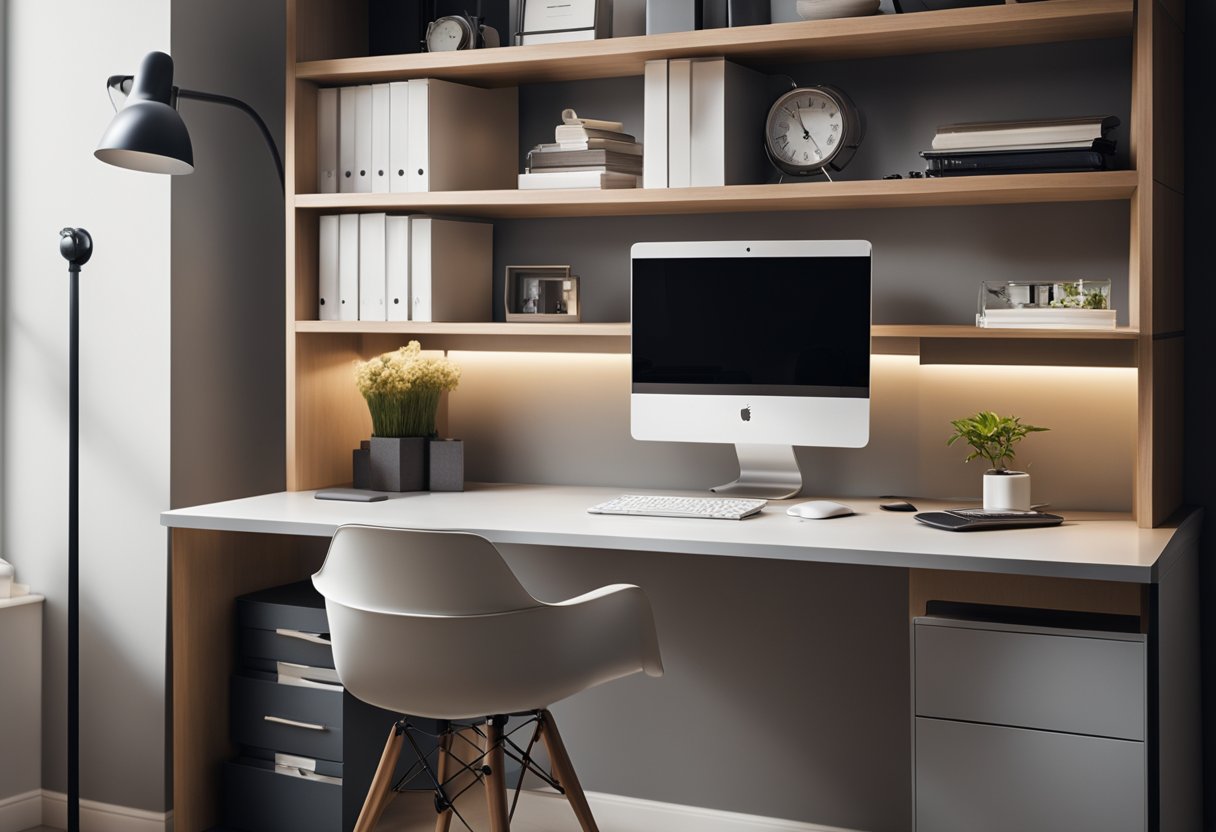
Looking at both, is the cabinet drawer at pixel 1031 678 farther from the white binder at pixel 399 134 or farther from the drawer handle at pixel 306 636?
the white binder at pixel 399 134

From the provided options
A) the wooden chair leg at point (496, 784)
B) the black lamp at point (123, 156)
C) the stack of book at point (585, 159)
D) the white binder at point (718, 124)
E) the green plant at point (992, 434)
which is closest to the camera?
the wooden chair leg at point (496, 784)

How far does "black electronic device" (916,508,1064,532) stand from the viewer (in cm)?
242

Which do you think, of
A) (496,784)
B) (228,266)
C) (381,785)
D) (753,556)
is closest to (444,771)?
(381,785)

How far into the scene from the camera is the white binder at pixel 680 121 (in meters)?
2.81

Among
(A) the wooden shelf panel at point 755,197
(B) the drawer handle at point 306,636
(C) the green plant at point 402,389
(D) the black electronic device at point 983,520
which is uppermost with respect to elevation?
(A) the wooden shelf panel at point 755,197

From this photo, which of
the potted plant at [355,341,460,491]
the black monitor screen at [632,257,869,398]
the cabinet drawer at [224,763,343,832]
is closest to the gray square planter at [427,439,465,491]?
the potted plant at [355,341,460,491]

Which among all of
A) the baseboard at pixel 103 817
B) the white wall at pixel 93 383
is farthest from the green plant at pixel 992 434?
the baseboard at pixel 103 817

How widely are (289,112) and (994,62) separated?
162cm

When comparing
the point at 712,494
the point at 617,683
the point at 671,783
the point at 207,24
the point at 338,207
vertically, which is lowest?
the point at 671,783

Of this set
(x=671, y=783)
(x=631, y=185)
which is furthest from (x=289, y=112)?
(x=671, y=783)

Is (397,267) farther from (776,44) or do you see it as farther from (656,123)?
(776,44)

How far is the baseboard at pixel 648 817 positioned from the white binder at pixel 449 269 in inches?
47.6

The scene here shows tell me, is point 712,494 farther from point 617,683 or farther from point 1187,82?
point 1187,82

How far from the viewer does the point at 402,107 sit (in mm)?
3047
